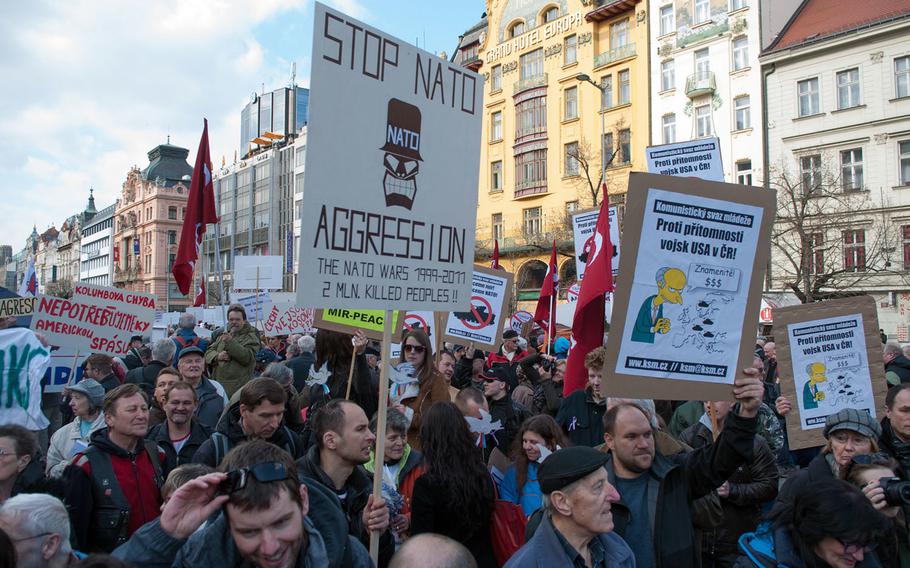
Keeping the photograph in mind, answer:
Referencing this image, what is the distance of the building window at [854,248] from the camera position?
27.5m

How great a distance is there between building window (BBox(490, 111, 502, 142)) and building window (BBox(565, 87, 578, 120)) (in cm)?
563

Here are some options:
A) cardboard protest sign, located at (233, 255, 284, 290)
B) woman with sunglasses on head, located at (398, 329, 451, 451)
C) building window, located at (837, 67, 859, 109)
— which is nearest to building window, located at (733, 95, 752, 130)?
building window, located at (837, 67, 859, 109)

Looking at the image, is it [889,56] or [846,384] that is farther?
[889,56]

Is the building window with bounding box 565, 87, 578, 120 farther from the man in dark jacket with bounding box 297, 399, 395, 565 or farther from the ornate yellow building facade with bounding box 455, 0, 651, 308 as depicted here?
the man in dark jacket with bounding box 297, 399, 395, 565

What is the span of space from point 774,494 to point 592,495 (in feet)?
7.37

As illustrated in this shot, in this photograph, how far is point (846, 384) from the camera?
4.98 metres

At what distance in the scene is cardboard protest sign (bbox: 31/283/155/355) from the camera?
24.3 ft

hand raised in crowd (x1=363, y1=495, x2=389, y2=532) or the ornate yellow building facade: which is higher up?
the ornate yellow building facade

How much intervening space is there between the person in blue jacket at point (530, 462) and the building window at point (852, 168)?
2945 centimetres

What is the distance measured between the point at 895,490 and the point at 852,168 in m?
30.8

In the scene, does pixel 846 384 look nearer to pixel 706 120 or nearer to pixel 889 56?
pixel 889 56

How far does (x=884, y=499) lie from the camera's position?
10.6ft

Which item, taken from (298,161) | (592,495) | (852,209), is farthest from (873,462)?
(298,161)

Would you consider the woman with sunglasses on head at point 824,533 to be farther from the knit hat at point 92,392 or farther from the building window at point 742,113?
the building window at point 742,113
